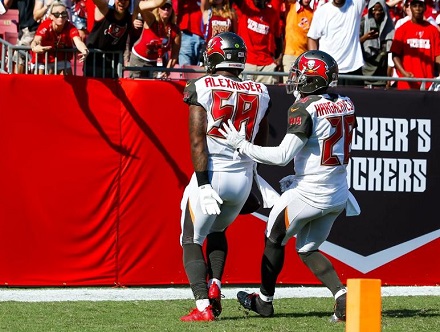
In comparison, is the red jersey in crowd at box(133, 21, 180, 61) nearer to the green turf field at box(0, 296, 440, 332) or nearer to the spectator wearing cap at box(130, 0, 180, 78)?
the spectator wearing cap at box(130, 0, 180, 78)

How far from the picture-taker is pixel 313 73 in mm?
7738

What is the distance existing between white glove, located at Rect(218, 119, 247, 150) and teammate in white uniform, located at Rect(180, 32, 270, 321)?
11 centimetres

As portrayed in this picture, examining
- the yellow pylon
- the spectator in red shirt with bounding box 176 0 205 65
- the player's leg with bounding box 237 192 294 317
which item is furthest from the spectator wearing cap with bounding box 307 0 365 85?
the yellow pylon

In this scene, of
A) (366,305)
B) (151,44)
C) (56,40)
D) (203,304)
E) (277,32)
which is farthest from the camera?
(277,32)

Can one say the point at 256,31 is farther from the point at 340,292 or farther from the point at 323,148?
the point at 340,292

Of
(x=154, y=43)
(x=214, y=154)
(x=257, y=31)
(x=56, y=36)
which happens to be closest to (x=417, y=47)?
(x=257, y=31)

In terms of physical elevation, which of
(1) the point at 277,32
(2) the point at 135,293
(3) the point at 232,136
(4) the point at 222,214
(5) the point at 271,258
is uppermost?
(1) the point at 277,32

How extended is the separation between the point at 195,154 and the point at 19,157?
310 cm

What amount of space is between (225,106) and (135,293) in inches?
120

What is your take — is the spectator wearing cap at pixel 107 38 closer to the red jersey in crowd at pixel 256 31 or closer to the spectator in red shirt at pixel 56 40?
the spectator in red shirt at pixel 56 40

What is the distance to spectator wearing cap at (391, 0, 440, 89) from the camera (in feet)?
41.5

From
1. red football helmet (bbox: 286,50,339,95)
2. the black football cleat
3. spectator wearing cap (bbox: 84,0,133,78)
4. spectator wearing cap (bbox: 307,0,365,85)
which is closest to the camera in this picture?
red football helmet (bbox: 286,50,339,95)

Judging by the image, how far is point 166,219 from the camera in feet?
34.6

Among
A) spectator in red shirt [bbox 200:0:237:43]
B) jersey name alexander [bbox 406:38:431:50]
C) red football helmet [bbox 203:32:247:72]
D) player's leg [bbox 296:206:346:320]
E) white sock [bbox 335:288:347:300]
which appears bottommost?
white sock [bbox 335:288:347:300]
